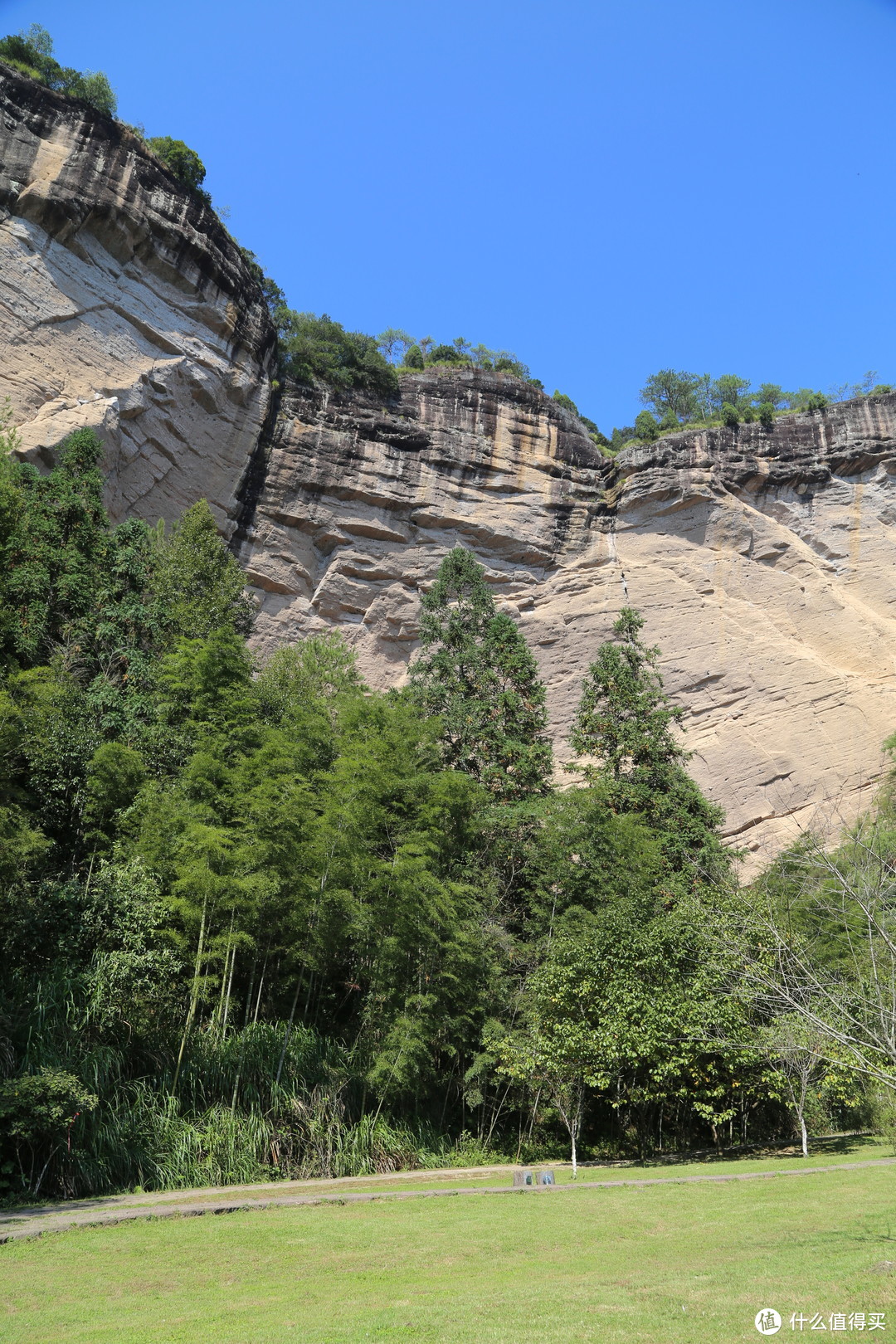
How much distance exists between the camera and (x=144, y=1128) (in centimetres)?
1023

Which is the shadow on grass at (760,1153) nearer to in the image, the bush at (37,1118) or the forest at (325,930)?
the forest at (325,930)

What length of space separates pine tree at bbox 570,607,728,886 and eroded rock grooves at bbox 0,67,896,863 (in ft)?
21.7

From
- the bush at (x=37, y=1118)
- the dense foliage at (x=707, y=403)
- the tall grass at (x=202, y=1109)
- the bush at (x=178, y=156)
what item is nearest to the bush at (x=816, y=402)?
the dense foliage at (x=707, y=403)

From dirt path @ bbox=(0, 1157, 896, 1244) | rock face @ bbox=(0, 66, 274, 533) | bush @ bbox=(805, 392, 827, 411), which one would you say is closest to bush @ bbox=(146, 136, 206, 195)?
rock face @ bbox=(0, 66, 274, 533)

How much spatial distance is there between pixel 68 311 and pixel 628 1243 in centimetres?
2513

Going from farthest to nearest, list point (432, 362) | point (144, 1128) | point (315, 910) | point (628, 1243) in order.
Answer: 1. point (432, 362)
2. point (315, 910)
3. point (144, 1128)
4. point (628, 1243)

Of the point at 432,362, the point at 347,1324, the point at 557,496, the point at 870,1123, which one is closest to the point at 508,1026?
the point at 870,1123

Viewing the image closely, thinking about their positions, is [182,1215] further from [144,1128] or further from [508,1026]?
[508,1026]

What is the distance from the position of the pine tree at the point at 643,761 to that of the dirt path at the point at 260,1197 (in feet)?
22.9

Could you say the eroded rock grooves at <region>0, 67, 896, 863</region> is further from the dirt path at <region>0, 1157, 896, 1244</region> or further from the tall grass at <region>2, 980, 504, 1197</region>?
the dirt path at <region>0, 1157, 896, 1244</region>

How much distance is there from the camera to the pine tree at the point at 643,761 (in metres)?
20.1

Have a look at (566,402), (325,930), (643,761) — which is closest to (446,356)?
(566,402)

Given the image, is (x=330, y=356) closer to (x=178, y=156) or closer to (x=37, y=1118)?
(x=178, y=156)

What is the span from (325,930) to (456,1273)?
22.3 ft
